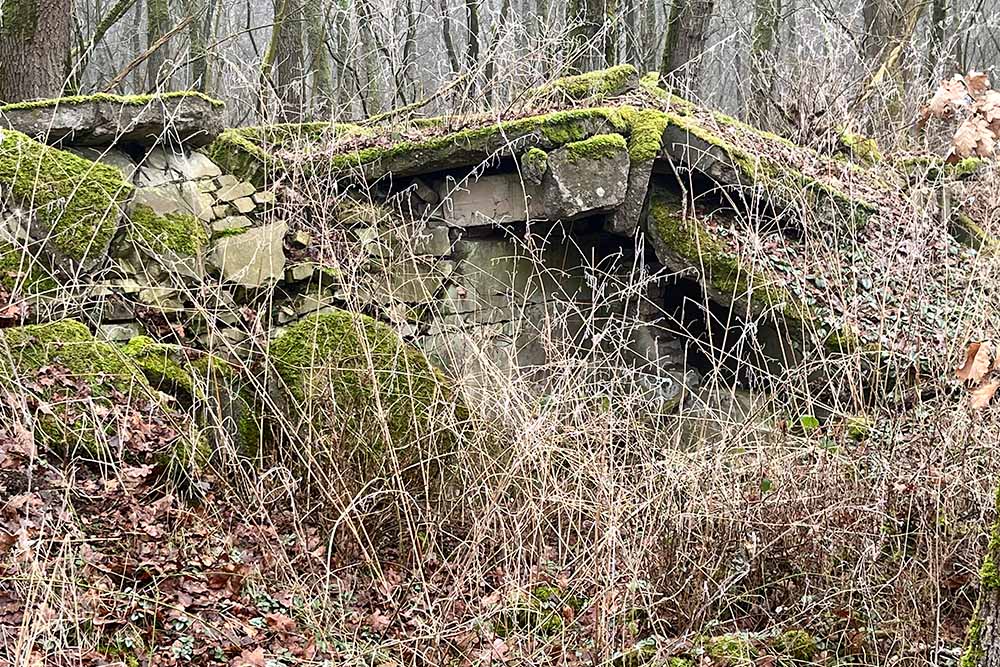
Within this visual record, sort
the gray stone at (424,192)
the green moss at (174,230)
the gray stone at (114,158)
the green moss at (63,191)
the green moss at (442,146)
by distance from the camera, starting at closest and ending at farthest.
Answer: the green moss at (63,191) → the green moss at (174,230) → the gray stone at (114,158) → the green moss at (442,146) → the gray stone at (424,192)

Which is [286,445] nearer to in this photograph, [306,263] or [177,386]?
[177,386]

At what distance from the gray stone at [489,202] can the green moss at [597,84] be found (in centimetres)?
88

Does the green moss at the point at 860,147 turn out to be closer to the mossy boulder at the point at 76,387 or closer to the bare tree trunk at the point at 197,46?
the mossy boulder at the point at 76,387

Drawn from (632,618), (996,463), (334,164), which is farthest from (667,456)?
(334,164)

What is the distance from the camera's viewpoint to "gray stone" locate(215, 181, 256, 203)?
553cm

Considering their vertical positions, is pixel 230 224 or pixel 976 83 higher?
pixel 976 83

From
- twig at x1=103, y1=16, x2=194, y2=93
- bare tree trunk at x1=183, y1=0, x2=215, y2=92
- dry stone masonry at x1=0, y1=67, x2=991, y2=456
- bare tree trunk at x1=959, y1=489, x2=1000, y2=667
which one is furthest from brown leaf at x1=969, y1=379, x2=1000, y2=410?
bare tree trunk at x1=183, y1=0, x2=215, y2=92

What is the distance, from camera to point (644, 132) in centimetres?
581

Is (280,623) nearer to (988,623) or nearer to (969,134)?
(988,623)

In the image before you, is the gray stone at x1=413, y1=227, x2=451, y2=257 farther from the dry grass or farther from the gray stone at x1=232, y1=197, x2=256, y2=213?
the dry grass

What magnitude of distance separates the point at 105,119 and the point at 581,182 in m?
2.78

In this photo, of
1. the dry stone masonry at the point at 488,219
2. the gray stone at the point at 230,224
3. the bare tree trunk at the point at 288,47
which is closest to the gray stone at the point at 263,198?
the dry stone masonry at the point at 488,219

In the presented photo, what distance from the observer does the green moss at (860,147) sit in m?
7.17

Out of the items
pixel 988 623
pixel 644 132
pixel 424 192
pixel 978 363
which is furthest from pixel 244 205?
pixel 988 623
